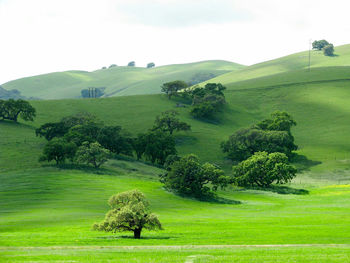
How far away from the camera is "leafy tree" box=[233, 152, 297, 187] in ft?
367

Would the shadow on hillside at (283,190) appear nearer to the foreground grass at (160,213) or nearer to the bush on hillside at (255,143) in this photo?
the foreground grass at (160,213)

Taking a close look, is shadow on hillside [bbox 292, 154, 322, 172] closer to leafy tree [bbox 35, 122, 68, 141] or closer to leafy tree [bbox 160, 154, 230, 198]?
leafy tree [bbox 160, 154, 230, 198]

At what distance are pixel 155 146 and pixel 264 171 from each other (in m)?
36.9

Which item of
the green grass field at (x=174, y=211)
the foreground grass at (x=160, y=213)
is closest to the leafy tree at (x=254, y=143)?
the green grass field at (x=174, y=211)

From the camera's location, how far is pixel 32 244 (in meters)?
43.5

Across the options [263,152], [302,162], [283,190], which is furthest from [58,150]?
[302,162]

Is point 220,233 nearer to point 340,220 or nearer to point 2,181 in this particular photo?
point 340,220

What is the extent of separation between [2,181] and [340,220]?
2698 inches

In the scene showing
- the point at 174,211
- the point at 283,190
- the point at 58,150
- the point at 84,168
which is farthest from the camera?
the point at 58,150

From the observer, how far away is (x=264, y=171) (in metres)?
113

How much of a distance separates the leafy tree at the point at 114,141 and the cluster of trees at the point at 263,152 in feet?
111

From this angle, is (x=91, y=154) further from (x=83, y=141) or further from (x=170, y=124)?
(x=170, y=124)

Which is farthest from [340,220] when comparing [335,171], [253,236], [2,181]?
[335,171]

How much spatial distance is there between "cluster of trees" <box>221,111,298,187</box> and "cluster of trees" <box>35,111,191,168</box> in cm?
2218
